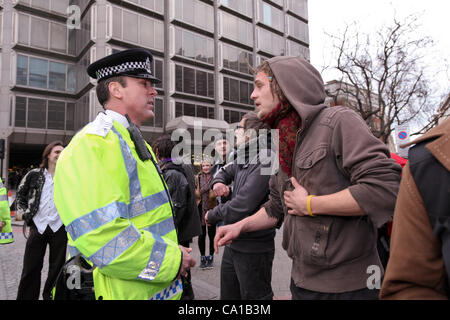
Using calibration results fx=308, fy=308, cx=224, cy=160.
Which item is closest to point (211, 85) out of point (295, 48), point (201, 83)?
point (201, 83)

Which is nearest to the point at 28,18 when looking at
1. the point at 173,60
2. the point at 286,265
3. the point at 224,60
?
the point at 173,60

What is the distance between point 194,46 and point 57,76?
38.6 ft

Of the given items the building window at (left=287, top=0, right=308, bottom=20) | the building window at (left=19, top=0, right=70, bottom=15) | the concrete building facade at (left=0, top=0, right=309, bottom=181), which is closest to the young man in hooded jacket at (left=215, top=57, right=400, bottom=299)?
the concrete building facade at (left=0, top=0, right=309, bottom=181)

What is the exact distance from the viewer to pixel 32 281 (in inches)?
150

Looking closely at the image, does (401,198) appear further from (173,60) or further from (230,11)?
(230,11)

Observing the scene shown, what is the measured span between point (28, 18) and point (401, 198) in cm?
3014

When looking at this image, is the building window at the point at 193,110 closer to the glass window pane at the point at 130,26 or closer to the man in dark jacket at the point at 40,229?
the glass window pane at the point at 130,26

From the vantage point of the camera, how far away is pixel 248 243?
→ 2.68 metres

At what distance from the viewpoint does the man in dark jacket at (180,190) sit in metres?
4.23

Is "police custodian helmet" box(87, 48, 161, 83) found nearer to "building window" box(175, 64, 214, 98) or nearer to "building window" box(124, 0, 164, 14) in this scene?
"building window" box(175, 64, 214, 98)

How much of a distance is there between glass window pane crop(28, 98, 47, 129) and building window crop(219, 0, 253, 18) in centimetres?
1846

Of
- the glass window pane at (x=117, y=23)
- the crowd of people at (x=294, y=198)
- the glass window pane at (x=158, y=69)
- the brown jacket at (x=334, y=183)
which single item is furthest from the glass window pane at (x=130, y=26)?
the brown jacket at (x=334, y=183)

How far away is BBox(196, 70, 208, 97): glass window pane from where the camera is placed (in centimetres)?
2770

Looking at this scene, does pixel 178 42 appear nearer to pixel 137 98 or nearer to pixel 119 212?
pixel 137 98
